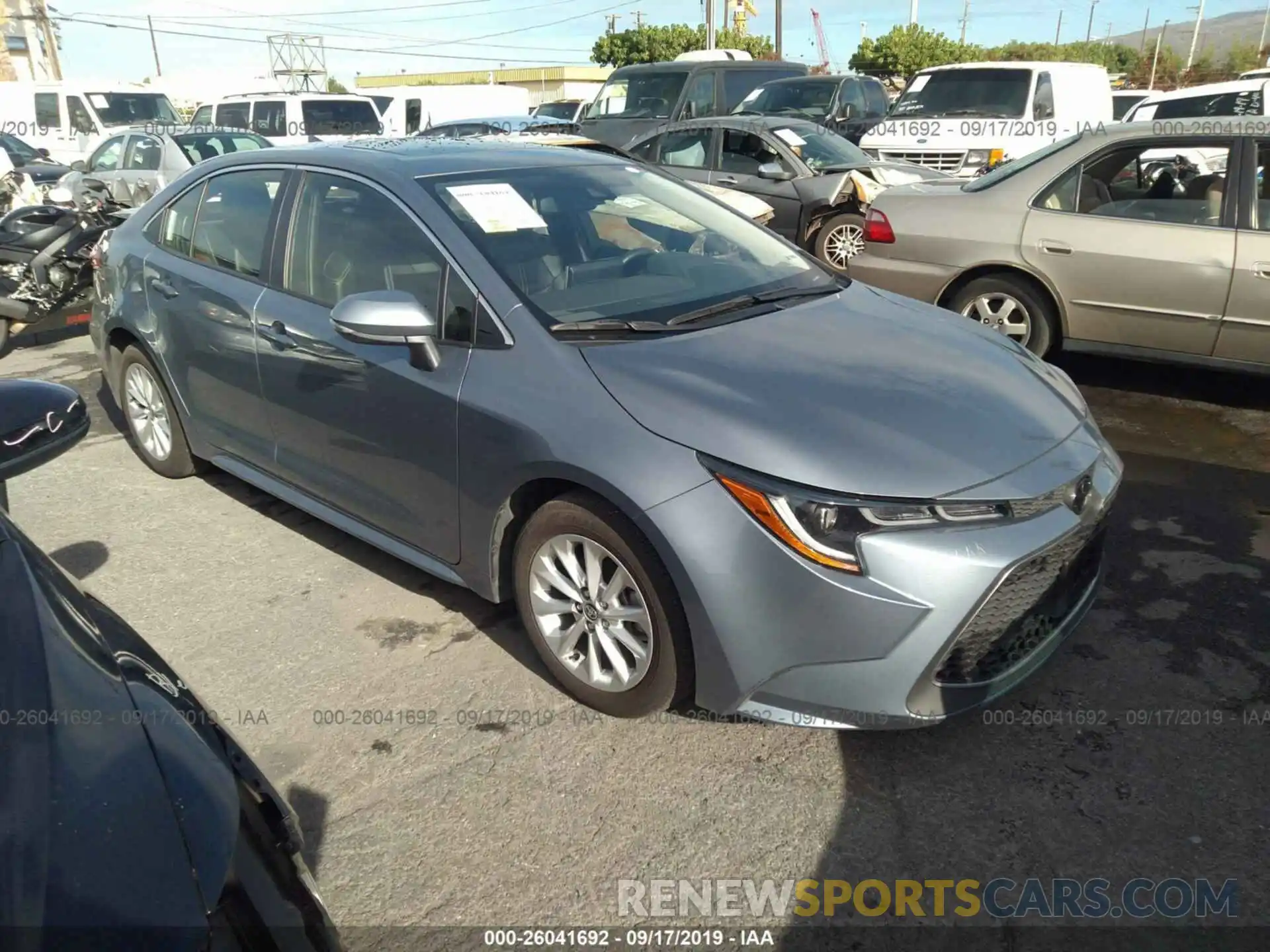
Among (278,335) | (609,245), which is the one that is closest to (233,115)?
(278,335)

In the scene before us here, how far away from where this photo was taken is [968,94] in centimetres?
1232

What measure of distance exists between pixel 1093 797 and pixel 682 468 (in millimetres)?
1443

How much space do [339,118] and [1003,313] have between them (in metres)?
14.6

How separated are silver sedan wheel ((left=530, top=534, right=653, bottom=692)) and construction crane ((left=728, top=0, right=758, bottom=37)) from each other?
6142 cm

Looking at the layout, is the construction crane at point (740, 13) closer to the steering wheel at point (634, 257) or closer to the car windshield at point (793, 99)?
the car windshield at point (793, 99)

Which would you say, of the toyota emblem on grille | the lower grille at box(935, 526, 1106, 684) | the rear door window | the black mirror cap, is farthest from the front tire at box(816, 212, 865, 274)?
the rear door window

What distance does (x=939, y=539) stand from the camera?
2.50 metres

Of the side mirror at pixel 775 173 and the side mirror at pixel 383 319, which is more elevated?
the side mirror at pixel 383 319

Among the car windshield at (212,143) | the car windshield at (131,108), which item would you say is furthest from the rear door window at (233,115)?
the car windshield at (212,143)

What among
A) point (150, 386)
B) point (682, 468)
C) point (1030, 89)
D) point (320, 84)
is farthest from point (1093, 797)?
point (320, 84)

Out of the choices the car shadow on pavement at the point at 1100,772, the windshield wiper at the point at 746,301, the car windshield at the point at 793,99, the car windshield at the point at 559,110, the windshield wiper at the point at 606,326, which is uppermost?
the car windshield at the point at 793,99

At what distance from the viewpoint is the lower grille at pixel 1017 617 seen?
258 centimetres

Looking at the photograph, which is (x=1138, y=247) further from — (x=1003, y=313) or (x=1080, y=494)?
(x=1080, y=494)

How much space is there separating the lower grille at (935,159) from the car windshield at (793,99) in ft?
6.82
